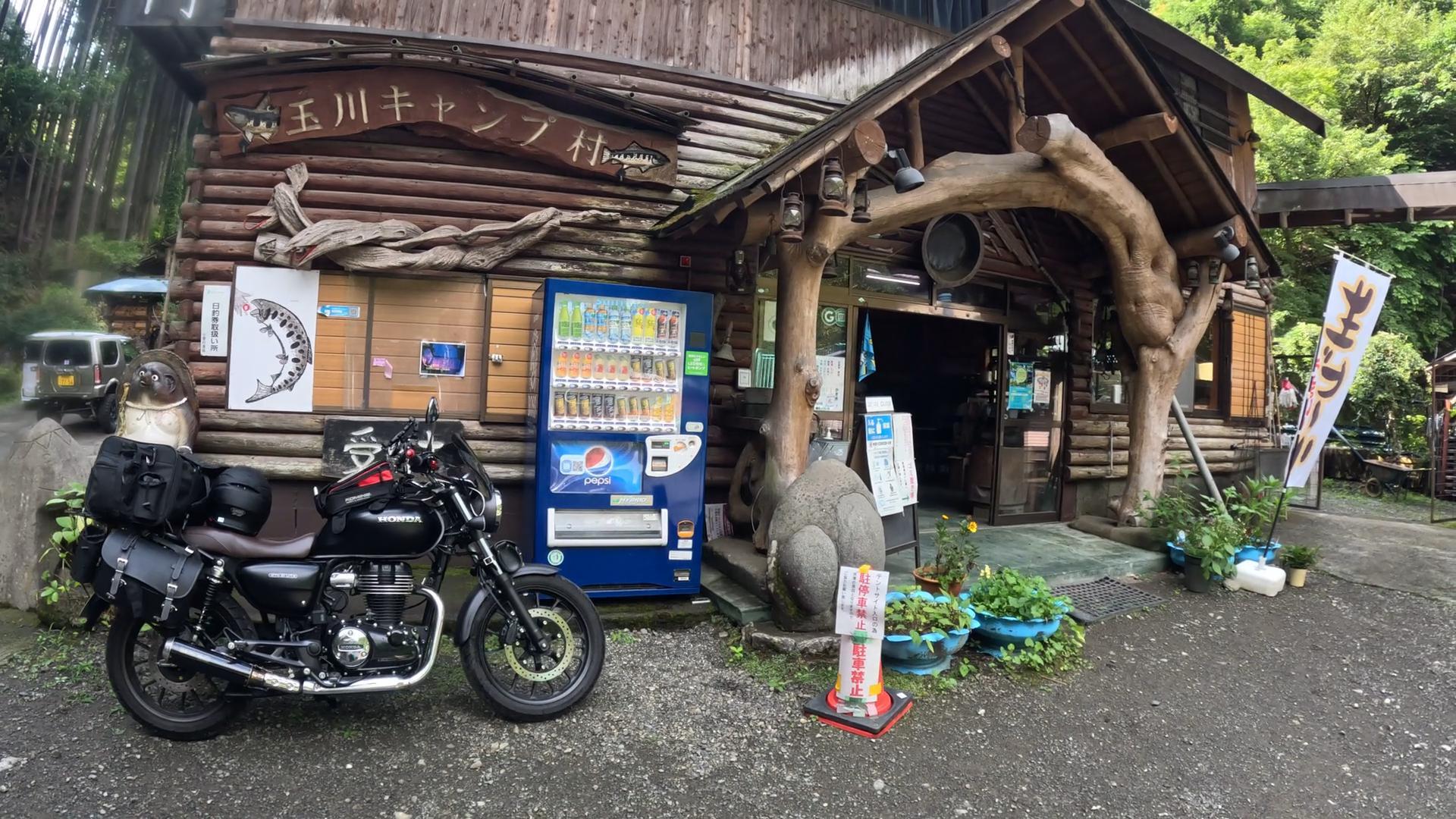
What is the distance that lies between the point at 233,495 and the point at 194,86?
358cm

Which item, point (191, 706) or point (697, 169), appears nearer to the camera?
point (191, 706)

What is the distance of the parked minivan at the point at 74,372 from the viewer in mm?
3209

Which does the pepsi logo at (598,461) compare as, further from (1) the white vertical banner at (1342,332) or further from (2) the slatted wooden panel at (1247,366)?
(2) the slatted wooden panel at (1247,366)

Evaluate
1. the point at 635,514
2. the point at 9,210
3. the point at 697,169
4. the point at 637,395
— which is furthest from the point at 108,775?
the point at 697,169

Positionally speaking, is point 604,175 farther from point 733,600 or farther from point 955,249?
point 955,249

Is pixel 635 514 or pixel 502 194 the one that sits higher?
pixel 502 194

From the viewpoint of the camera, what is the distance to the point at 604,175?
6090mm

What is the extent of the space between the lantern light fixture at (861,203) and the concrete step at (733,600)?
275 centimetres

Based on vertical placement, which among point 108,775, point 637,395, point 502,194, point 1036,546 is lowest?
point 108,775

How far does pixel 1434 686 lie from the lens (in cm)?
449

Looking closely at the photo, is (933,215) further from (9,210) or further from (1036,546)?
(9,210)

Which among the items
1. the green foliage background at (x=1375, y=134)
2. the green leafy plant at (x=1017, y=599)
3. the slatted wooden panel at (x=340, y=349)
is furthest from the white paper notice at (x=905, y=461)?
the green foliage background at (x=1375, y=134)

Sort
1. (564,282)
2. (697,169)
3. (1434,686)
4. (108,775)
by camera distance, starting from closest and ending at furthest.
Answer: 1. (108,775)
2. (1434,686)
3. (564,282)
4. (697,169)

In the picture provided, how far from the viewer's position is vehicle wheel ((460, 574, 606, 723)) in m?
3.49
